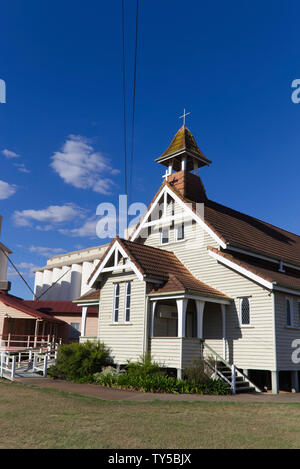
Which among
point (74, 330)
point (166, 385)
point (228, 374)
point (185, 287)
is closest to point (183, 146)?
point (185, 287)

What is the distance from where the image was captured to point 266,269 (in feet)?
69.5

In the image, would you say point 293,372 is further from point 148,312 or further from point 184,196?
point 184,196

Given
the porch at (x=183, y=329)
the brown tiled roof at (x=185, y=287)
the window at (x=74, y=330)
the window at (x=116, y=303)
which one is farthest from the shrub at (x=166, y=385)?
the window at (x=74, y=330)

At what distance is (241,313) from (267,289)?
1812 mm

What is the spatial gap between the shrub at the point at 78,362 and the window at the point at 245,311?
22.0 feet

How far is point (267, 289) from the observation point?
60.5 feet

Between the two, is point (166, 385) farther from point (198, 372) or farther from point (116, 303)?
point (116, 303)

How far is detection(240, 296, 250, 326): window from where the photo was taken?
63.0ft

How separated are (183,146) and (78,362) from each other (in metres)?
13.8

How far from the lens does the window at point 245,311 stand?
1920cm

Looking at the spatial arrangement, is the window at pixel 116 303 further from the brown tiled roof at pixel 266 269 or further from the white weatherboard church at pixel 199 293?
the brown tiled roof at pixel 266 269

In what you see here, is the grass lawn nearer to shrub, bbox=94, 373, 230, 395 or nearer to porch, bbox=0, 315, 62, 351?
shrub, bbox=94, 373, 230, 395

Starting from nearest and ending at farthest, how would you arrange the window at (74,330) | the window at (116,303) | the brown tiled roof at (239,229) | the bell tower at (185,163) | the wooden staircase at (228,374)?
the wooden staircase at (228,374), the window at (116,303), the brown tiled roof at (239,229), the bell tower at (185,163), the window at (74,330)
